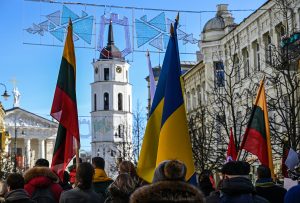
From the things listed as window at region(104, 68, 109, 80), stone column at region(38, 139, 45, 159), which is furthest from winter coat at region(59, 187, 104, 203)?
stone column at region(38, 139, 45, 159)

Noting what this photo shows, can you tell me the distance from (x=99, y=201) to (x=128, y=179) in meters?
0.70

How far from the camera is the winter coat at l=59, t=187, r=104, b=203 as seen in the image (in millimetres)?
6438

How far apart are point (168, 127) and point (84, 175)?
3.83ft

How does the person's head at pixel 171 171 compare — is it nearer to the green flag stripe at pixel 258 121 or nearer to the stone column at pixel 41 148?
the green flag stripe at pixel 258 121

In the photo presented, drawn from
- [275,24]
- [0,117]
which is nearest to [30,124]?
[0,117]

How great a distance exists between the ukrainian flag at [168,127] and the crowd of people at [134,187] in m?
0.41

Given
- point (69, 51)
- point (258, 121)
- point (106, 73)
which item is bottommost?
point (258, 121)

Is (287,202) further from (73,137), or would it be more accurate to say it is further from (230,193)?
(73,137)

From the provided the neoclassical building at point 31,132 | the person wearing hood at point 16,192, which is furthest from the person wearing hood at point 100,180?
the neoclassical building at point 31,132

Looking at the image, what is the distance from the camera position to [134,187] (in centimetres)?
610

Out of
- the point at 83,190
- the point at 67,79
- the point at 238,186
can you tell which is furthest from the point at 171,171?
the point at 67,79

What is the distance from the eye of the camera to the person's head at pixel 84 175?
6.46m

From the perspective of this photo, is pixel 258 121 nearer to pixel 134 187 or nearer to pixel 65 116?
pixel 65 116

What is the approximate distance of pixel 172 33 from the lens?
25.9 feet
